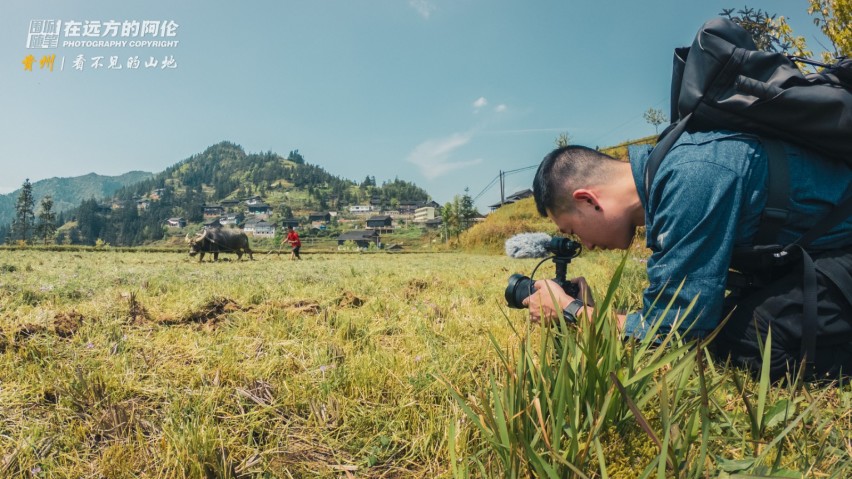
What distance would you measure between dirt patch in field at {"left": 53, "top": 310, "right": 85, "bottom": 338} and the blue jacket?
10.3 ft

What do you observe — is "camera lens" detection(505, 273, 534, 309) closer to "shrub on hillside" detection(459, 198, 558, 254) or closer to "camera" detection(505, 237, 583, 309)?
"camera" detection(505, 237, 583, 309)

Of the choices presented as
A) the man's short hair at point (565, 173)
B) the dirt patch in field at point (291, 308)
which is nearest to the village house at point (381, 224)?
the dirt patch in field at point (291, 308)

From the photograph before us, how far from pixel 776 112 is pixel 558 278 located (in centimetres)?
128

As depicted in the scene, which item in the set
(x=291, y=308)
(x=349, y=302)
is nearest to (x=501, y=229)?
(x=349, y=302)

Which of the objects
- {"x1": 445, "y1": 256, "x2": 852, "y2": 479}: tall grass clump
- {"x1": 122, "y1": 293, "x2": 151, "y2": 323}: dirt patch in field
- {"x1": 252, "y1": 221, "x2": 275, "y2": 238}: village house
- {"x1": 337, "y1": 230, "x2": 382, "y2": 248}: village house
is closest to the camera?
{"x1": 445, "y1": 256, "x2": 852, "y2": 479}: tall grass clump

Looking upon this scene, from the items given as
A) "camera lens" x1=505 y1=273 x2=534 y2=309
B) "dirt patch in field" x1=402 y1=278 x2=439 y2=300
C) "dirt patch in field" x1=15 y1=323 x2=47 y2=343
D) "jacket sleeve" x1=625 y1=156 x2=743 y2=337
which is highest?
"jacket sleeve" x1=625 y1=156 x2=743 y2=337

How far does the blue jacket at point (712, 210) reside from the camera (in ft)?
6.17

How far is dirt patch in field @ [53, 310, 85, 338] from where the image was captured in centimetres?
249

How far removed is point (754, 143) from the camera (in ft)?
6.55

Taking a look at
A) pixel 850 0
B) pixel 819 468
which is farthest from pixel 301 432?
pixel 850 0

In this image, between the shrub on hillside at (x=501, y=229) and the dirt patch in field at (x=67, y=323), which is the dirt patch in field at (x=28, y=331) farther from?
the shrub on hillside at (x=501, y=229)

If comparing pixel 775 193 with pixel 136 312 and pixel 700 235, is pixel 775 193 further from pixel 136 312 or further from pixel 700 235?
pixel 136 312

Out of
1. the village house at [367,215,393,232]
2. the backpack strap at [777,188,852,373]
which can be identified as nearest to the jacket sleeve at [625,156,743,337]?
the backpack strap at [777,188,852,373]

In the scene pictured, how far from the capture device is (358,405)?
181cm
